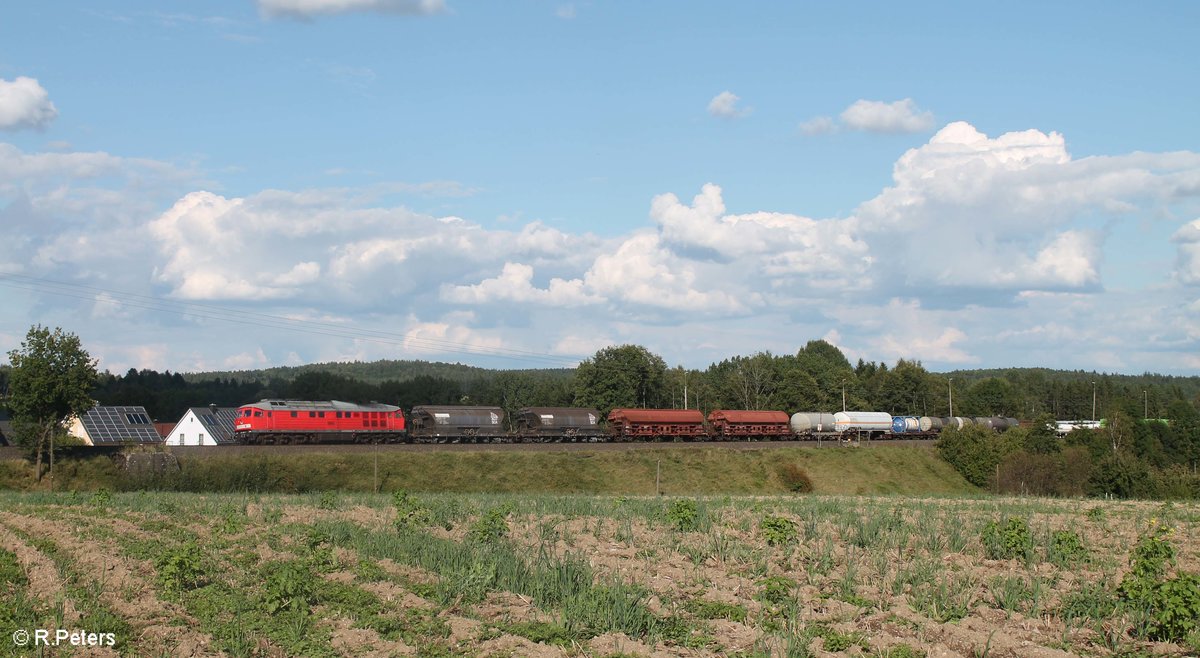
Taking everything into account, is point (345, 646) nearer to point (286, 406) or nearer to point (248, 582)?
point (248, 582)

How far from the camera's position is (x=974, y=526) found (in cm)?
2392

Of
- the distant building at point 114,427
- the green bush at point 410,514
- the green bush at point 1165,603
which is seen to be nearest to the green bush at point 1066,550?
the green bush at point 1165,603

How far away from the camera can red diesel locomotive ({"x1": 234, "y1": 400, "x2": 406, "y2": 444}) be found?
71250mm

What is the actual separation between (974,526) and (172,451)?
2215 inches

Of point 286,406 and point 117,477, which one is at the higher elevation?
point 286,406

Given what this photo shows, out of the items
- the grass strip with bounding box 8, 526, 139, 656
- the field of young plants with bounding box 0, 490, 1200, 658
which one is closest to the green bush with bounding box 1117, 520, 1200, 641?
the field of young plants with bounding box 0, 490, 1200, 658

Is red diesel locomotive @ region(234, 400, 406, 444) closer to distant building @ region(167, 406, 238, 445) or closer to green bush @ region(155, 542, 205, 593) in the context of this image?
distant building @ region(167, 406, 238, 445)

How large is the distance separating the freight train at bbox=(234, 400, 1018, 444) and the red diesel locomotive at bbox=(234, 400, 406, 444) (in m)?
0.08

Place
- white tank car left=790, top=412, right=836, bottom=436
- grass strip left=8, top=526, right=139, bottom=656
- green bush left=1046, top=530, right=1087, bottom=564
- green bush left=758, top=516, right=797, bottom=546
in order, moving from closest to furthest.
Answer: grass strip left=8, top=526, right=139, bottom=656, green bush left=1046, top=530, right=1087, bottom=564, green bush left=758, top=516, right=797, bottom=546, white tank car left=790, top=412, right=836, bottom=436

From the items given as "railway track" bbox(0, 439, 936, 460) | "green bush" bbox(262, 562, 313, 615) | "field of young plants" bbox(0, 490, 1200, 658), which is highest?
"green bush" bbox(262, 562, 313, 615)

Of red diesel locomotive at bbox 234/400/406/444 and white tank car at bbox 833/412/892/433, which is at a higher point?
red diesel locomotive at bbox 234/400/406/444

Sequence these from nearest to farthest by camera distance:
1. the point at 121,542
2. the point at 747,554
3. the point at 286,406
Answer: the point at 747,554
the point at 121,542
the point at 286,406

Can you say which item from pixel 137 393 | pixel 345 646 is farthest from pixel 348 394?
pixel 345 646

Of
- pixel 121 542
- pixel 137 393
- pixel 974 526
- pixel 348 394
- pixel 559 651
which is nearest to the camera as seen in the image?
pixel 559 651
